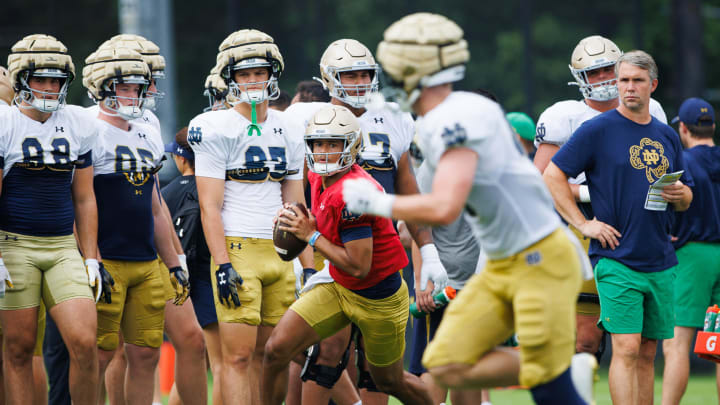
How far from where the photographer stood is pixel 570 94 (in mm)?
15859

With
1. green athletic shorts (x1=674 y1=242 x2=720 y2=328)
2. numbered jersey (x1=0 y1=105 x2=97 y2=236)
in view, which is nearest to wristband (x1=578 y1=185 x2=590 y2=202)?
green athletic shorts (x1=674 y1=242 x2=720 y2=328)

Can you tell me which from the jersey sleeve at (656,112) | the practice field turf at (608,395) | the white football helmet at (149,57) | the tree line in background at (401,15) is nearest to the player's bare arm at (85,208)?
the white football helmet at (149,57)

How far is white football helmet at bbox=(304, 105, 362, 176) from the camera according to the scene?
222 inches

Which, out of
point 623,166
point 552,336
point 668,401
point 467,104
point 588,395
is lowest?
point 668,401

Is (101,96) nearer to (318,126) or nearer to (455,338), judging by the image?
(318,126)

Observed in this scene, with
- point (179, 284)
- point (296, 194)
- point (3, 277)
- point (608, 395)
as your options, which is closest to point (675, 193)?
point (296, 194)

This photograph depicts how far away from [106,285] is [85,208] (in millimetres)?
469

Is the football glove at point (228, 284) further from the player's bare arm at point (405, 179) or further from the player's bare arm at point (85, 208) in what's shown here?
the player's bare arm at point (405, 179)

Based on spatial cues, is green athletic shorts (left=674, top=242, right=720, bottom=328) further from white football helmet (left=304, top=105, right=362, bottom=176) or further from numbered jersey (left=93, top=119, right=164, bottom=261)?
numbered jersey (left=93, top=119, right=164, bottom=261)

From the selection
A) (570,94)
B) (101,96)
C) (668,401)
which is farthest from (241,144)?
(570,94)

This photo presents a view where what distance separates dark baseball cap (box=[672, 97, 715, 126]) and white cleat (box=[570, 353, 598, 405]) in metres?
3.59

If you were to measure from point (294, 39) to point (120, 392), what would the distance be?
9.49 meters

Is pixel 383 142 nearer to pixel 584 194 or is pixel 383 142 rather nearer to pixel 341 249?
pixel 341 249

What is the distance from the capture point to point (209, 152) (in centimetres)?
599
